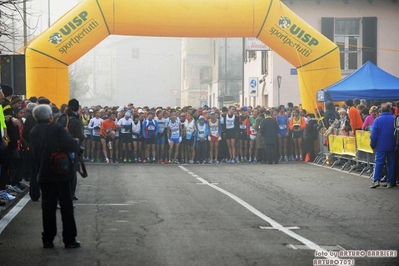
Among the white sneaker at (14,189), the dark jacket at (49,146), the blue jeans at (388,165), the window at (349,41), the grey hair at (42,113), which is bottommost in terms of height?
the white sneaker at (14,189)

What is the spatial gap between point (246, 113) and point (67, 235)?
67.6 feet

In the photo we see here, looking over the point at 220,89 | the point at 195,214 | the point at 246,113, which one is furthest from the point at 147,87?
the point at 195,214

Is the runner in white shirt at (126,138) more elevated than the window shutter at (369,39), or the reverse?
the window shutter at (369,39)

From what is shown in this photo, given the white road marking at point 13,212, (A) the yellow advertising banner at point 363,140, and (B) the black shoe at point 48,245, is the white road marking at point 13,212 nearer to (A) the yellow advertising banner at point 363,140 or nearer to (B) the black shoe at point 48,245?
(B) the black shoe at point 48,245

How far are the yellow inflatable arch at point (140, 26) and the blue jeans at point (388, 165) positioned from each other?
25.6ft

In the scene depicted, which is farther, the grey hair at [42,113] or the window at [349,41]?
the window at [349,41]

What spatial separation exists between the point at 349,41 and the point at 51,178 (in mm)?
32183

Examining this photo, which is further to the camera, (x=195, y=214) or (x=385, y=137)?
(x=385, y=137)

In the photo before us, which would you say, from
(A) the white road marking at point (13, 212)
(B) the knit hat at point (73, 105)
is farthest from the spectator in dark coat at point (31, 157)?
(B) the knit hat at point (73, 105)

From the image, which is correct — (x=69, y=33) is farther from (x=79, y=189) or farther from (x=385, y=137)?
(x=385, y=137)

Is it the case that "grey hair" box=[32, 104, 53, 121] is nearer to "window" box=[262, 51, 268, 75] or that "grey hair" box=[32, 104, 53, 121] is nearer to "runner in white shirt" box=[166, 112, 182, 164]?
"runner in white shirt" box=[166, 112, 182, 164]

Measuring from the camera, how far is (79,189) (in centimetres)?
1794

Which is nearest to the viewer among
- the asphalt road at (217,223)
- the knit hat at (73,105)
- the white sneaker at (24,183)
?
the asphalt road at (217,223)

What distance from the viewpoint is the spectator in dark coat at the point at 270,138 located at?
2806 cm
